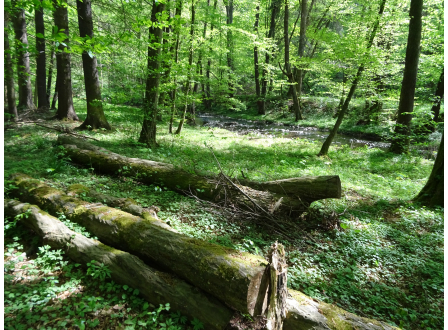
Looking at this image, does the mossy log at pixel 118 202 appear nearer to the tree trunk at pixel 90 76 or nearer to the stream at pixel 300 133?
the tree trunk at pixel 90 76

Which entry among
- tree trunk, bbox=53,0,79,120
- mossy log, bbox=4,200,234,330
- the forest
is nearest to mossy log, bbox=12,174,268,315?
the forest

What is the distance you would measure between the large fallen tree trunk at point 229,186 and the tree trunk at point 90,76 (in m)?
4.58

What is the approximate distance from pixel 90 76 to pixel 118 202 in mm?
8575

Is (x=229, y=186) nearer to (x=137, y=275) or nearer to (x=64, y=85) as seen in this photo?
(x=137, y=275)

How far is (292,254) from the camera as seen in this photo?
13.3ft

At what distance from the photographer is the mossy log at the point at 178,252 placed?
2385mm

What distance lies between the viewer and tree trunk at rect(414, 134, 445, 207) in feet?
18.0

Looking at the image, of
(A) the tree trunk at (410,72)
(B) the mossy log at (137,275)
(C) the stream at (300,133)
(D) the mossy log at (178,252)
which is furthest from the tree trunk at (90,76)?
(A) the tree trunk at (410,72)

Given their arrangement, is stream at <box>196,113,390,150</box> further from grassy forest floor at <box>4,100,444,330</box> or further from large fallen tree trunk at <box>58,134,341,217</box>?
large fallen tree trunk at <box>58,134,341,217</box>

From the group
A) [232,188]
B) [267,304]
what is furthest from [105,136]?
[267,304]

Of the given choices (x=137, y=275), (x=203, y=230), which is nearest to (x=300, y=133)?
(x=203, y=230)

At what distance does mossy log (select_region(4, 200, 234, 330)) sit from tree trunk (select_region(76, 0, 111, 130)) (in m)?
7.44

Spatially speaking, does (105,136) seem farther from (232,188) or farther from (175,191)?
(232,188)

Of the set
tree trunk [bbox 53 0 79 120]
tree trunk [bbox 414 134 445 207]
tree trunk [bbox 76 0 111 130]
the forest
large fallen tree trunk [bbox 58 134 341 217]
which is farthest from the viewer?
tree trunk [bbox 53 0 79 120]
